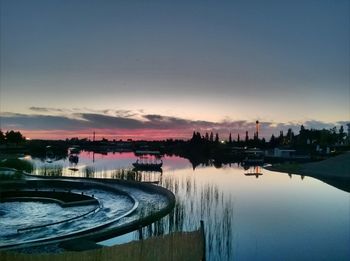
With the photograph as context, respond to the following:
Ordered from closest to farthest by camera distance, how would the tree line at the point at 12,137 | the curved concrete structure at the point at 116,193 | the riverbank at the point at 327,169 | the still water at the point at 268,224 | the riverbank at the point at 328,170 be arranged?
the curved concrete structure at the point at 116,193 → the still water at the point at 268,224 → the riverbank at the point at 328,170 → the riverbank at the point at 327,169 → the tree line at the point at 12,137

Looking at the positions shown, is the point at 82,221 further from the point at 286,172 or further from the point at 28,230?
the point at 286,172


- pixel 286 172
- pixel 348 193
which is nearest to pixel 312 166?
pixel 286 172

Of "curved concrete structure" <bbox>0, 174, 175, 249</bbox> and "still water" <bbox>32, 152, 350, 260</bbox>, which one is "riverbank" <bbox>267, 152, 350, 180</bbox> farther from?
"curved concrete structure" <bbox>0, 174, 175, 249</bbox>

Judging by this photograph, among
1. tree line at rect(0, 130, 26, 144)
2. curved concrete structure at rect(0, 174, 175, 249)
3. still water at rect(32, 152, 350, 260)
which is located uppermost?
tree line at rect(0, 130, 26, 144)

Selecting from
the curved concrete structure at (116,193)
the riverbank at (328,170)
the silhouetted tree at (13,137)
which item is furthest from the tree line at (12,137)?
the curved concrete structure at (116,193)

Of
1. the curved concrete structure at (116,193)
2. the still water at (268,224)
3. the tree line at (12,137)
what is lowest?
the still water at (268,224)

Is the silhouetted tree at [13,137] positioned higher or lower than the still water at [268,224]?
A: higher

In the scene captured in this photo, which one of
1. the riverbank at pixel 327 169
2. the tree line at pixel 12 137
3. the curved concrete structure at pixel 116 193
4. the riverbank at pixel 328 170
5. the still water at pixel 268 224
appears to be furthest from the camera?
the tree line at pixel 12 137

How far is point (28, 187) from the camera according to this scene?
24797 mm

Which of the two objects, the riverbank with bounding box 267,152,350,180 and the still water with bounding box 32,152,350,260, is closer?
the still water with bounding box 32,152,350,260

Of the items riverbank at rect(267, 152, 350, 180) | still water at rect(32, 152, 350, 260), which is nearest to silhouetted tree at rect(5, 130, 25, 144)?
riverbank at rect(267, 152, 350, 180)

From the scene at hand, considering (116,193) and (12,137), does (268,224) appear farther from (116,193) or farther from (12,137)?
(12,137)

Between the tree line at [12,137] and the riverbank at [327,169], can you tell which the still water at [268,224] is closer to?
the riverbank at [327,169]

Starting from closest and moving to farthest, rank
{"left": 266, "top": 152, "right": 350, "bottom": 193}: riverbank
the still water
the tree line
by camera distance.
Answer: the still water < {"left": 266, "top": 152, "right": 350, "bottom": 193}: riverbank < the tree line
